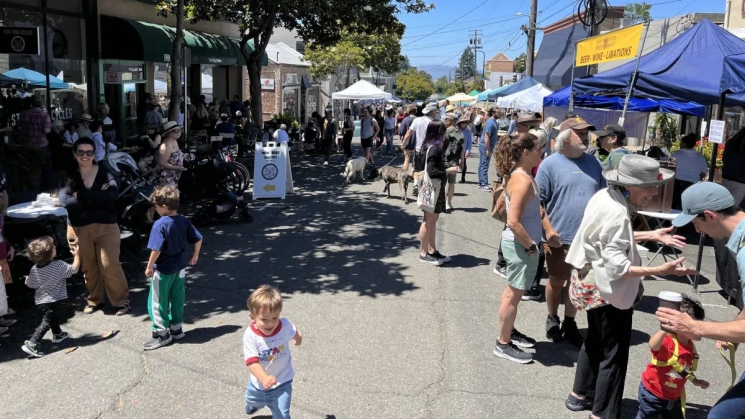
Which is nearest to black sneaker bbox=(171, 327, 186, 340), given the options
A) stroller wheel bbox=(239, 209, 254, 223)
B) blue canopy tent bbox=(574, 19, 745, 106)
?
stroller wheel bbox=(239, 209, 254, 223)

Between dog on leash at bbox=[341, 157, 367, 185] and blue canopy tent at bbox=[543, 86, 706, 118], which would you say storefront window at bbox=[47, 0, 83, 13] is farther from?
blue canopy tent at bbox=[543, 86, 706, 118]

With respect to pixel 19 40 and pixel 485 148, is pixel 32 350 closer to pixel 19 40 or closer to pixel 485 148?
pixel 485 148

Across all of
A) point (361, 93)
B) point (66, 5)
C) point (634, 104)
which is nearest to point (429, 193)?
point (634, 104)

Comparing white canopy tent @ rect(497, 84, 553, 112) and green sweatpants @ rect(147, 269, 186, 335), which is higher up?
white canopy tent @ rect(497, 84, 553, 112)

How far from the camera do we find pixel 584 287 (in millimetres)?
4039

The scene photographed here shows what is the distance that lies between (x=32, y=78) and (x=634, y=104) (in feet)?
42.2

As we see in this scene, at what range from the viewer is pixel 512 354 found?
4969 mm

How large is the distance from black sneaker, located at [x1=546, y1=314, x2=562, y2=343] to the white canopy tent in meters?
13.7

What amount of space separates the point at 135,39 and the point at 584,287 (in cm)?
1424

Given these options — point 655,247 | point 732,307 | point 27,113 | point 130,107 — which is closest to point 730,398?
point 732,307

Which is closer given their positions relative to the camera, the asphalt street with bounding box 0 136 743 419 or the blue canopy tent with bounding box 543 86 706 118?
the asphalt street with bounding box 0 136 743 419

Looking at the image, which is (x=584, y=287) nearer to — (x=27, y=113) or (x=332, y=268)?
(x=332, y=268)

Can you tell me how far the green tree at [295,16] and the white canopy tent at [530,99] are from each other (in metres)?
4.02

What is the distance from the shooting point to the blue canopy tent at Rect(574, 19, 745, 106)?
818cm
